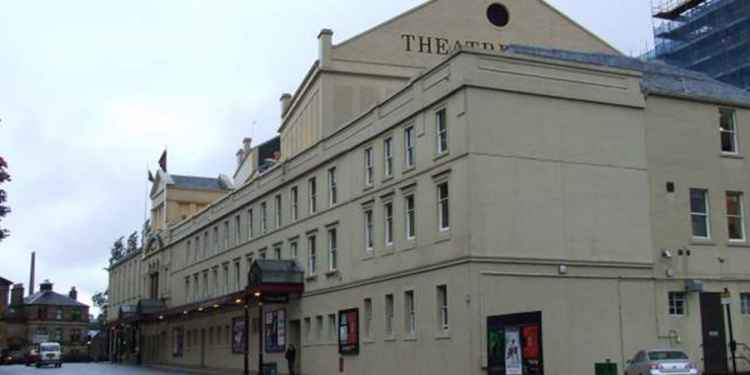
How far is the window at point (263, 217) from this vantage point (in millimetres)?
52625

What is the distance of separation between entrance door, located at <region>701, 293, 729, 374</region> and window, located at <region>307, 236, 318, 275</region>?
17929 millimetres

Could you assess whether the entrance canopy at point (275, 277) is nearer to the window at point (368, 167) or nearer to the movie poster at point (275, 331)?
the movie poster at point (275, 331)

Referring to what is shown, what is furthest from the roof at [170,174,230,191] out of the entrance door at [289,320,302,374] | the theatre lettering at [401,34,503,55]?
the entrance door at [289,320,302,374]

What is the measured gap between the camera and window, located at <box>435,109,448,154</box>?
3372 cm

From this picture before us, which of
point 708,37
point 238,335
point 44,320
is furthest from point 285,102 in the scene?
point 44,320

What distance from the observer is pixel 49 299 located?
140 meters

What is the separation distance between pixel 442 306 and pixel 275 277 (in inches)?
572

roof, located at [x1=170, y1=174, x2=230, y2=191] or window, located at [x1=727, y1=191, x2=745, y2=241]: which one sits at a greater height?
roof, located at [x1=170, y1=174, x2=230, y2=191]

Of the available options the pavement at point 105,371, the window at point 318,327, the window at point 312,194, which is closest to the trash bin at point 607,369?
the window at point 318,327

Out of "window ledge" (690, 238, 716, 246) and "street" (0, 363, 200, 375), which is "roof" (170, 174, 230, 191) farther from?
"window ledge" (690, 238, 716, 246)

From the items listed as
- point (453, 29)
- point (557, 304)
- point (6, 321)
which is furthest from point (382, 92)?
point (6, 321)

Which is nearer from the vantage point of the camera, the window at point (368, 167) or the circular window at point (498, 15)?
the window at point (368, 167)

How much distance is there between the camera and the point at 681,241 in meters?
35.5

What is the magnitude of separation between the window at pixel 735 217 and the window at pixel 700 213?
110 cm
